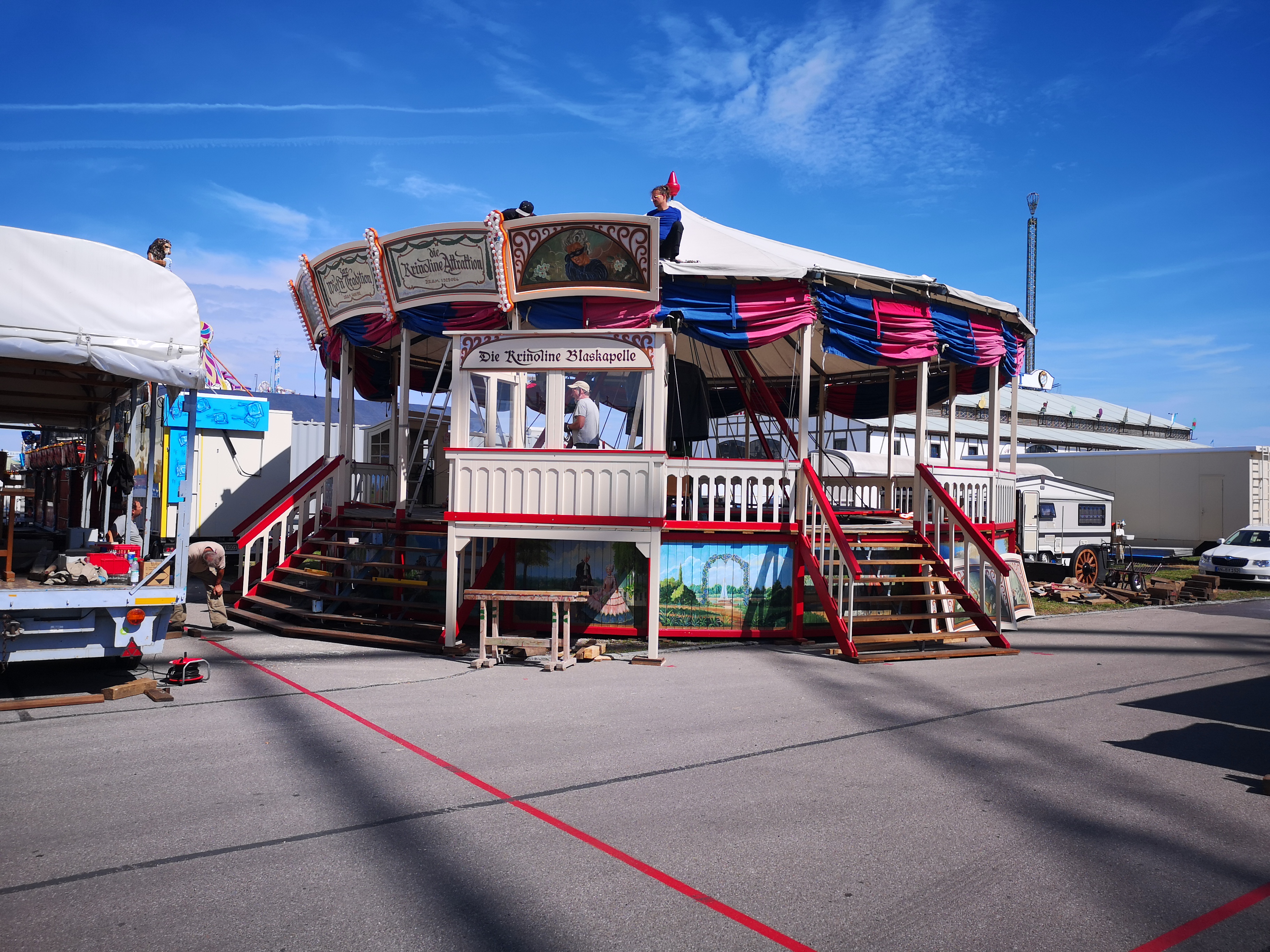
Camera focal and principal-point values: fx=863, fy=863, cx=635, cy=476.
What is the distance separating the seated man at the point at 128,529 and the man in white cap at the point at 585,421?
449cm

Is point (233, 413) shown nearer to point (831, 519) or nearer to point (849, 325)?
point (849, 325)

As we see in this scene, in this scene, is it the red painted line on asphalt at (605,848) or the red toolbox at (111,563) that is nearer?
the red painted line on asphalt at (605,848)

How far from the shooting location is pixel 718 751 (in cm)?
583

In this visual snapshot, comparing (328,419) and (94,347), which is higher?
(328,419)

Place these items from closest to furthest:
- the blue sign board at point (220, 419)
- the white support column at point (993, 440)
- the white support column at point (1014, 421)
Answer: the white support column at point (993, 440)
the white support column at point (1014, 421)
the blue sign board at point (220, 419)

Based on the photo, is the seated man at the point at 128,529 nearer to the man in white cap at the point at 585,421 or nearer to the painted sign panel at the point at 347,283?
the painted sign panel at the point at 347,283

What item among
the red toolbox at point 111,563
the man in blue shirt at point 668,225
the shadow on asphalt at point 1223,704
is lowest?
the shadow on asphalt at point 1223,704

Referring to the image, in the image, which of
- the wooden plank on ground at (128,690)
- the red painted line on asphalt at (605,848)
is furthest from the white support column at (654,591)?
the wooden plank on ground at (128,690)

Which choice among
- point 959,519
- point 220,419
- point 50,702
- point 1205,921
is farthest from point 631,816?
point 220,419

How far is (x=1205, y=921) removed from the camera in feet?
11.5

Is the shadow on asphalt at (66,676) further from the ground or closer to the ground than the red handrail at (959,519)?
closer to the ground

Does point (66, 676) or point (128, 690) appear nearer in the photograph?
point (128, 690)

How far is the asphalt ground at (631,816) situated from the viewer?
3412mm

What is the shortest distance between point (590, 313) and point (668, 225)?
151cm
